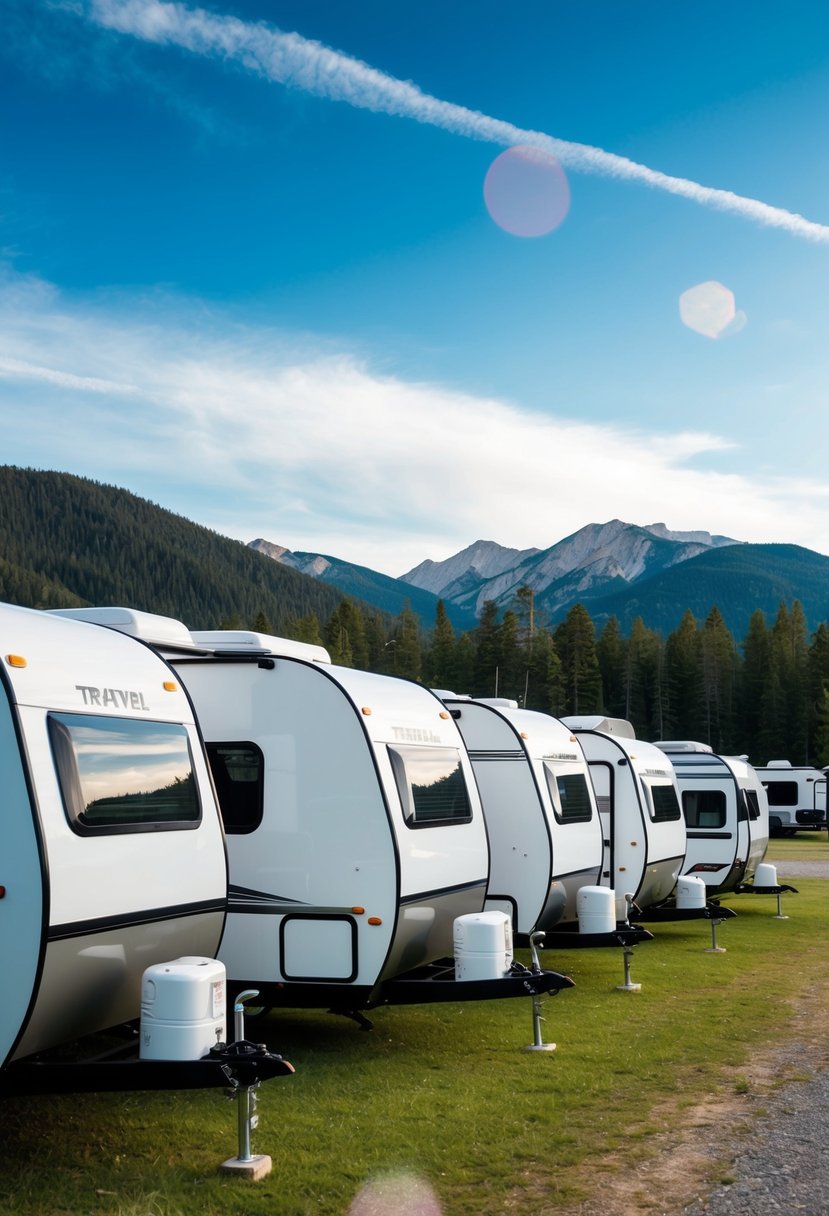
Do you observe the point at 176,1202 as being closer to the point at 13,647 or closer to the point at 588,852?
the point at 13,647

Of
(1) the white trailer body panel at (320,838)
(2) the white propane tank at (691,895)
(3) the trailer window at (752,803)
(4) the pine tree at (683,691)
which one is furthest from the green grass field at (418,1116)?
(4) the pine tree at (683,691)

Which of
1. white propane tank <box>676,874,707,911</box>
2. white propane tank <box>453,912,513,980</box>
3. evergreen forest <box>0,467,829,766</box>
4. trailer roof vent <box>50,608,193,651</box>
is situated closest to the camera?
trailer roof vent <box>50,608,193,651</box>

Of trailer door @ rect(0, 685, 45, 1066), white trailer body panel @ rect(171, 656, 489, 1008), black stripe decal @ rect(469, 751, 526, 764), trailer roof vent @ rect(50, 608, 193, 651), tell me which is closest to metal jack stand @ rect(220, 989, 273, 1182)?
trailer door @ rect(0, 685, 45, 1066)

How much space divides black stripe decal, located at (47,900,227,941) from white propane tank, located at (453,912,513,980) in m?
2.05

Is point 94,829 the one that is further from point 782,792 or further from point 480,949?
point 782,792

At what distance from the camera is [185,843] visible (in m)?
7.18

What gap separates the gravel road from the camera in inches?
239

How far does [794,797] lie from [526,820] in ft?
109

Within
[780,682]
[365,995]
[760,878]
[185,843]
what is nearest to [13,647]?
[185,843]

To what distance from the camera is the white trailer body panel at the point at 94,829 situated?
5.82m

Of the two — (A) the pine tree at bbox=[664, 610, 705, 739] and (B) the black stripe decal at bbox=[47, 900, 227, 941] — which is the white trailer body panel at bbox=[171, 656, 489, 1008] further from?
(A) the pine tree at bbox=[664, 610, 705, 739]

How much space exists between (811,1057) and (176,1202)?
5477mm

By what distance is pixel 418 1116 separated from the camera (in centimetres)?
747

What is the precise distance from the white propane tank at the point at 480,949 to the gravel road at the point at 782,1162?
204 cm
